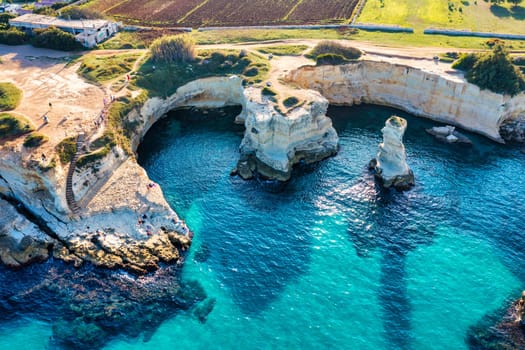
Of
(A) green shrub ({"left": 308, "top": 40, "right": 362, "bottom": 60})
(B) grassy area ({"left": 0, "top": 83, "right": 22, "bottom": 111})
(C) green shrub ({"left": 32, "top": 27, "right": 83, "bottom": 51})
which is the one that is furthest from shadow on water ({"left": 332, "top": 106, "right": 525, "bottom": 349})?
(C) green shrub ({"left": 32, "top": 27, "right": 83, "bottom": 51})

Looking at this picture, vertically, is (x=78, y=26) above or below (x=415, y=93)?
above

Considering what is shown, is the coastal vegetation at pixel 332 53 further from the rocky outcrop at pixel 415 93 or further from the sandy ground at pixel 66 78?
the sandy ground at pixel 66 78

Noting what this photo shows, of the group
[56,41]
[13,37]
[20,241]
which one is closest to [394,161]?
[20,241]

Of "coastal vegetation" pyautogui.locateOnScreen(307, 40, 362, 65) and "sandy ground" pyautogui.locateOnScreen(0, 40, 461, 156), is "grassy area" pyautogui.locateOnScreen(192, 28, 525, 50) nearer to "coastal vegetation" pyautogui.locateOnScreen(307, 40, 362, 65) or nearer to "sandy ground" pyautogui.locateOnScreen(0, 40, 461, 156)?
"sandy ground" pyautogui.locateOnScreen(0, 40, 461, 156)

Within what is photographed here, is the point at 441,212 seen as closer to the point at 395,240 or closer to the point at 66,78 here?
the point at 395,240

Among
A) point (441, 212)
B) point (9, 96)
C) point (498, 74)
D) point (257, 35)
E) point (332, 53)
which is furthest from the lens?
point (257, 35)

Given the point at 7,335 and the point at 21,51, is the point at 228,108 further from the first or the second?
the point at 7,335

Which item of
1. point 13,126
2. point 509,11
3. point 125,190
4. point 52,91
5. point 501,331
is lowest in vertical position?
point 501,331

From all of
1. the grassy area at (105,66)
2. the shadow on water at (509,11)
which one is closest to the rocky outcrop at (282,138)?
the grassy area at (105,66)
